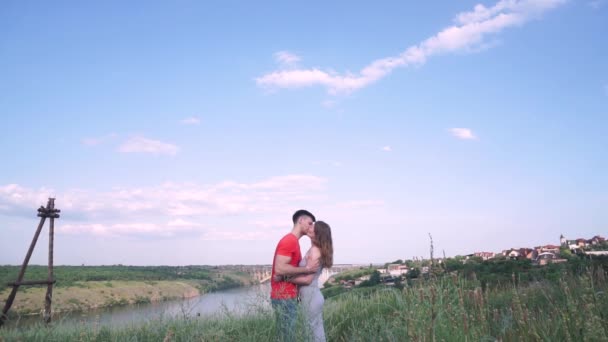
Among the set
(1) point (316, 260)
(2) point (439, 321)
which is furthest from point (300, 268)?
(2) point (439, 321)

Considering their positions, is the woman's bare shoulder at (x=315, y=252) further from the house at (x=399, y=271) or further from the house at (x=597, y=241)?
the house at (x=597, y=241)

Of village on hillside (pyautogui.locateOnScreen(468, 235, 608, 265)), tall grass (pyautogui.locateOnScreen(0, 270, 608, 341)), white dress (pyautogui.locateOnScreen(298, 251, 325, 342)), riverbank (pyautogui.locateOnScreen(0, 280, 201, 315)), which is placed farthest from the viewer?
riverbank (pyautogui.locateOnScreen(0, 280, 201, 315))

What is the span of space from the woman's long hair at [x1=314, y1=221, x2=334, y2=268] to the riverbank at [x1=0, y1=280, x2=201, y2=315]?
134 ft

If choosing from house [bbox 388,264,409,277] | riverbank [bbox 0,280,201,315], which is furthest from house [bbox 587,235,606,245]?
riverbank [bbox 0,280,201,315]

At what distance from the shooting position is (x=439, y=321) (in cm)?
360

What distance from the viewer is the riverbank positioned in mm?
45750

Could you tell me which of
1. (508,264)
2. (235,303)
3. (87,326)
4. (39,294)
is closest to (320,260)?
(235,303)

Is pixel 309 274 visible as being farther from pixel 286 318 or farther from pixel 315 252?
pixel 286 318

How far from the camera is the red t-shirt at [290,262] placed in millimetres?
5523

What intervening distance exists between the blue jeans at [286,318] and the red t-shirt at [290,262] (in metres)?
0.09

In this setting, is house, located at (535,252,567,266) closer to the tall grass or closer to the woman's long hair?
the tall grass

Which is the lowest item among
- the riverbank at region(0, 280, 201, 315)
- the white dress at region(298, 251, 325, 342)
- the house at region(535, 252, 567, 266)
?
the riverbank at region(0, 280, 201, 315)

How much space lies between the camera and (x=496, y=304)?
8469mm

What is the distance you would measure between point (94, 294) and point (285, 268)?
193 feet
